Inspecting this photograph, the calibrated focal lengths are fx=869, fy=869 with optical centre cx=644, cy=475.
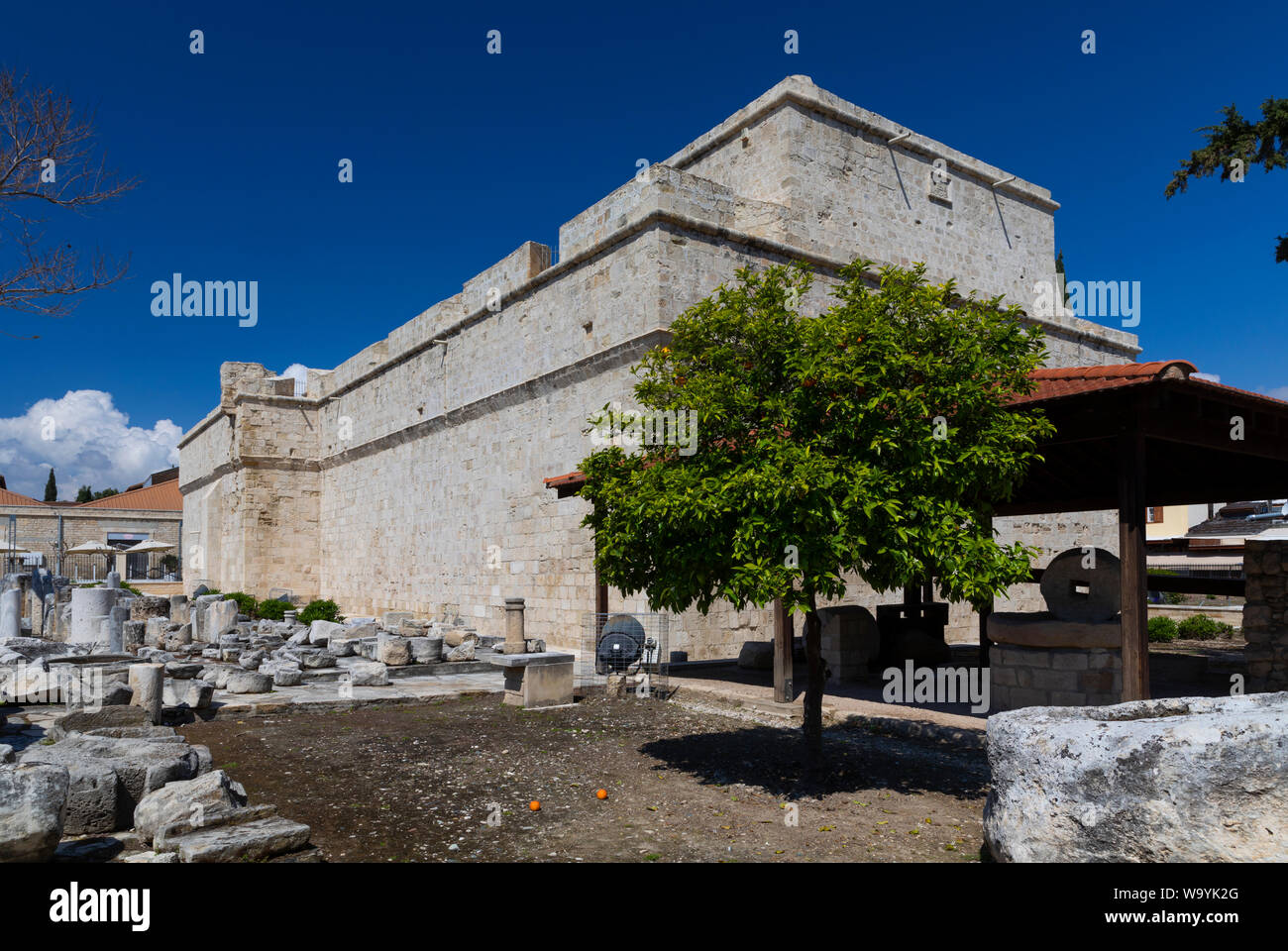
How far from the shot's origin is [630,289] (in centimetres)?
1495

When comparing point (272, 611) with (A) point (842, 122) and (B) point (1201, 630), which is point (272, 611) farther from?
(B) point (1201, 630)

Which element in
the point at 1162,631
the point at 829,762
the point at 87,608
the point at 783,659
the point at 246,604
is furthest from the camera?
the point at 246,604

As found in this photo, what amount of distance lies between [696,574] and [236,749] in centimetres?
549

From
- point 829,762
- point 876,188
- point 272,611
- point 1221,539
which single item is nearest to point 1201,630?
point 1221,539

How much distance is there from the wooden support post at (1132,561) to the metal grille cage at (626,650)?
5763mm

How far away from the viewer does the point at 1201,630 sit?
1870cm

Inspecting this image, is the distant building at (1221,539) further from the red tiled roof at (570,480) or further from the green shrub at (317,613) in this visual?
the green shrub at (317,613)

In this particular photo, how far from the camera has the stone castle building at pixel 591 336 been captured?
15.0 metres

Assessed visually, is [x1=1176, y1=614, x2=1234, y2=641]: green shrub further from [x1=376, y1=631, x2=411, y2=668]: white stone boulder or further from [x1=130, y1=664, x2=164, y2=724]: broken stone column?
[x1=130, y1=664, x2=164, y2=724]: broken stone column

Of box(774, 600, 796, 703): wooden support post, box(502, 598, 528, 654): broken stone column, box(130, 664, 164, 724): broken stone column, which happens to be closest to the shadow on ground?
box(774, 600, 796, 703): wooden support post

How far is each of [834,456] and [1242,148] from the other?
472 inches

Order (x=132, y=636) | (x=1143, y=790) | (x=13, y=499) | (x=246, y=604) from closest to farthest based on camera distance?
(x=1143, y=790)
(x=132, y=636)
(x=246, y=604)
(x=13, y=499)

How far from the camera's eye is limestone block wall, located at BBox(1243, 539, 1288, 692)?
409 inches
